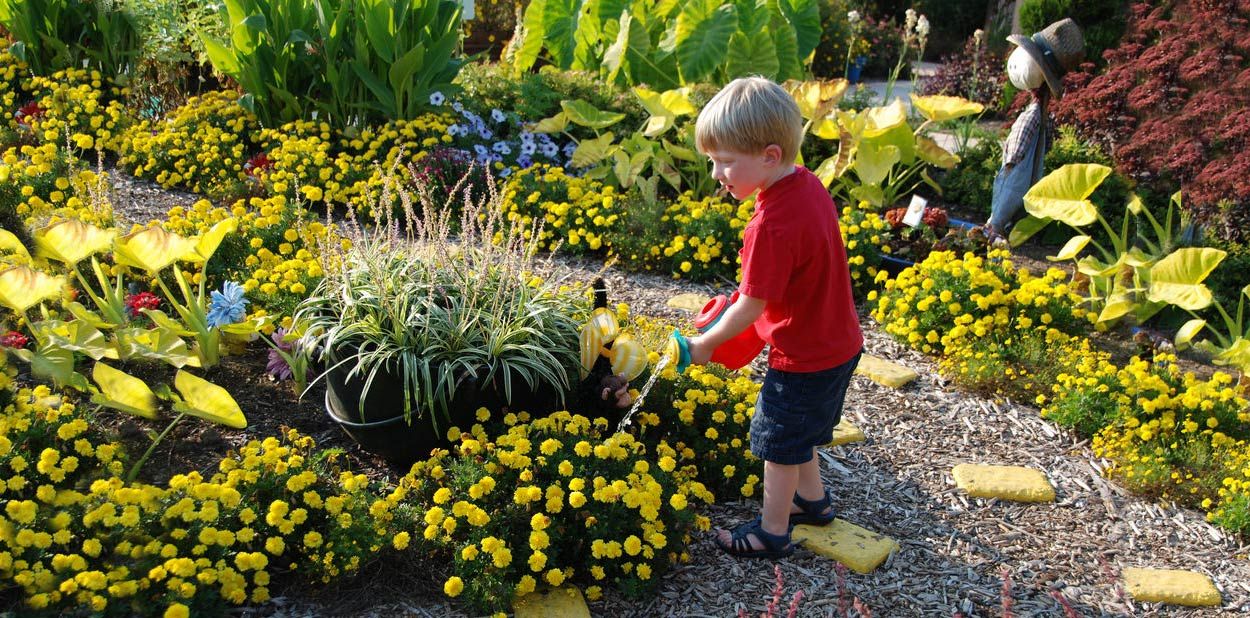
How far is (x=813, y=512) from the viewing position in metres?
2.94

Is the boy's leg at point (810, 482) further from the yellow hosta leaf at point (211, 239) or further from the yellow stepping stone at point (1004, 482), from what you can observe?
the yellow hosta leaf at point (211, 239)

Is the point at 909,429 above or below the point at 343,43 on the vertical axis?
below

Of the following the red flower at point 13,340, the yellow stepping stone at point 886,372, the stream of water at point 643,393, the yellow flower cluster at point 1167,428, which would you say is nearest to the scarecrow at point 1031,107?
the yellow stepping stone at point 886,372

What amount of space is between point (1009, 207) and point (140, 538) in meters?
4.26

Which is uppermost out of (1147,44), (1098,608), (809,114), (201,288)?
(1147,44)

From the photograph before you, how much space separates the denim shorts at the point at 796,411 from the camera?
2.57m

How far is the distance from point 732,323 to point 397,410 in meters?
1.01

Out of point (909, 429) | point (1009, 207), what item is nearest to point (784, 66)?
point (1009, 207)

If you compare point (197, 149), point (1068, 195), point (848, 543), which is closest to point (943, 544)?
point (848, 543)

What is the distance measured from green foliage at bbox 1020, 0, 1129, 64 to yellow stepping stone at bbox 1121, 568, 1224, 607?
195 inches

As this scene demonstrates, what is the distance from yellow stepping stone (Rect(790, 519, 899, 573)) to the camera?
9.31ft

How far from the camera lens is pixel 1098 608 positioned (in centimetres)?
274

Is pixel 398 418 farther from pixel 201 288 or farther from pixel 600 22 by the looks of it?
pixel 600 22

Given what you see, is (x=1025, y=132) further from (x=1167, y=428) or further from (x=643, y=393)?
(x=643, y=393)
